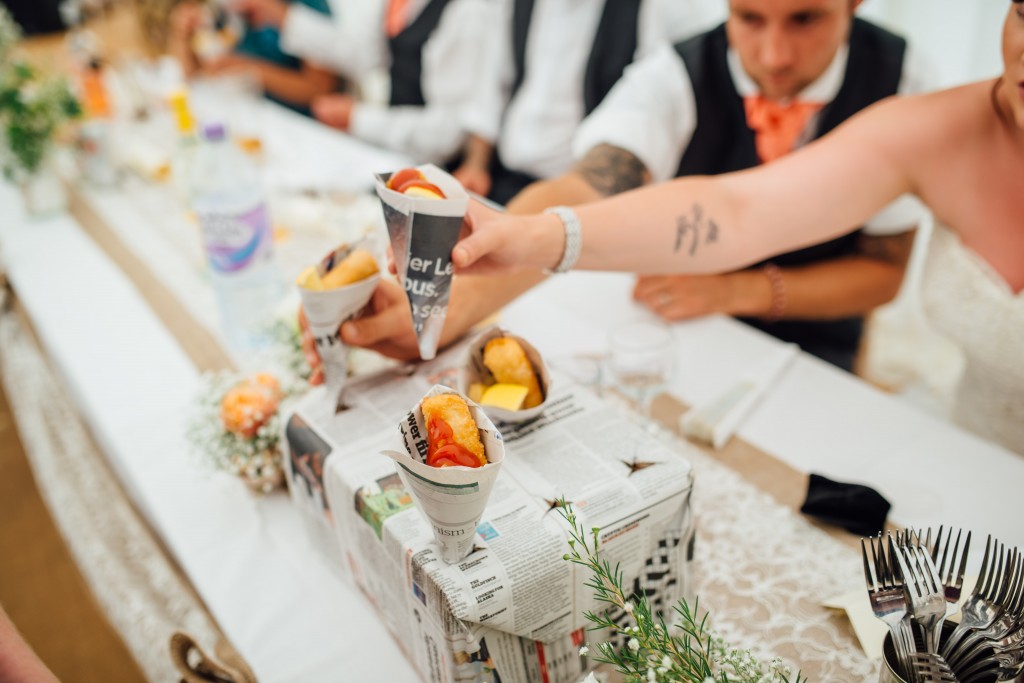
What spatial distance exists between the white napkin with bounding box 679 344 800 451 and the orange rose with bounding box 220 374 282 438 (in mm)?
551

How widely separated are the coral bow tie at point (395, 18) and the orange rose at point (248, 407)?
2029 mm

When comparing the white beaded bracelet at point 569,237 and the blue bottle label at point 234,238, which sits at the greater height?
the white beaded bracelet at point 569,237

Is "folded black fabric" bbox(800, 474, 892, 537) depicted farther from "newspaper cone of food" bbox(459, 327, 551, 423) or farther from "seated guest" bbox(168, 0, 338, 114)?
"seated guest" bbox(168, 0, 338, 114)

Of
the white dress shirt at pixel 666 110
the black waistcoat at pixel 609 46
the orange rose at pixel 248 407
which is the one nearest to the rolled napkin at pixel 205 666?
the orange rose at pixel 248 407

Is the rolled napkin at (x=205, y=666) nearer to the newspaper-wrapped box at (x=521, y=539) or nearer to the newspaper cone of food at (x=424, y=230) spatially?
the newspaper-wrapped box at (x=521, y=539)

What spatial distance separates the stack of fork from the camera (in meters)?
0.54

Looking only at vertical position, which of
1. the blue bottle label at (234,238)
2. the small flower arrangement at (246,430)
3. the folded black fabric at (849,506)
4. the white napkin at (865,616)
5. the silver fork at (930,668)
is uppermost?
the blue bottle label at (234,238)

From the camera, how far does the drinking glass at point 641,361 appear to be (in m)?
1.03

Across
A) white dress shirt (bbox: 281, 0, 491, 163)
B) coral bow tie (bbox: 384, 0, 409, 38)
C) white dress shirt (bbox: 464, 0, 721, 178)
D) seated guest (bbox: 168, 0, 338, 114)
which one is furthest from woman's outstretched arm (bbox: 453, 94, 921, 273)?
seated guest (bbox: 168, 0, 338, 114)

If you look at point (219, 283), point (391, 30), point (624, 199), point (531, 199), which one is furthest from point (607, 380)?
point (391, 30)

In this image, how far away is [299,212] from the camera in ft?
5.39

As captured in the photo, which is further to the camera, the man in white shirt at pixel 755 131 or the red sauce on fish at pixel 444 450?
the man in white shirt at pixel 755 131

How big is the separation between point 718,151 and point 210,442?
1.19 meters

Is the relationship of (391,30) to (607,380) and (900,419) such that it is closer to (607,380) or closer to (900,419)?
(607,380)
